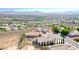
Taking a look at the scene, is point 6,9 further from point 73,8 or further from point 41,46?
point 73,8

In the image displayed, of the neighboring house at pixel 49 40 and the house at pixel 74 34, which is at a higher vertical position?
the house at pixel 74 34

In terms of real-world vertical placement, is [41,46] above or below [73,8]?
below

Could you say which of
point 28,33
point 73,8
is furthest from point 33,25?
point 73,8

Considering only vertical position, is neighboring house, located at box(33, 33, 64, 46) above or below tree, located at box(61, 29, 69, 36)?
below

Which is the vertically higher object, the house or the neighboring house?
the house

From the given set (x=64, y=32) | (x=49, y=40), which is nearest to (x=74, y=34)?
(x=64, y=32)

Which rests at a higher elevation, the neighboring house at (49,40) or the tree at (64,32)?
the tree at (64,32)

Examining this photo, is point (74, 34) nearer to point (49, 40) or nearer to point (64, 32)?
point (64, 32)
